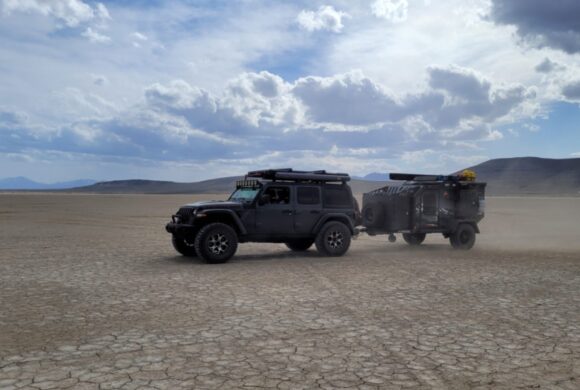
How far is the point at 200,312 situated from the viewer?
7012mm

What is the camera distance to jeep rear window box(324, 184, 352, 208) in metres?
13.1

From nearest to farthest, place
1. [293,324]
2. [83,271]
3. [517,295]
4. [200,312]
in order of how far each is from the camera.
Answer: [293,324] → [200,312] → [517,295] → [83,271]

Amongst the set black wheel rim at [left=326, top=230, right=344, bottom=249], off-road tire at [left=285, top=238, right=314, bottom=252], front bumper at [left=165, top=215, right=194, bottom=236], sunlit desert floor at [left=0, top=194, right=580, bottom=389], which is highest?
front bumper at [left=165, top=215, right=194, bottom=236]

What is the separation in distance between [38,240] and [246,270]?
903 cm

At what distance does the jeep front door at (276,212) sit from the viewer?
40.1ft

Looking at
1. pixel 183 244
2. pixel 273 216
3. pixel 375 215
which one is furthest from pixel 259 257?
pixel 375 215

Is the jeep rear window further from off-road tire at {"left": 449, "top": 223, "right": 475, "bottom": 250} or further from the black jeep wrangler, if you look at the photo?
off-road tire at {"left": 449, "top": 223, "right": 475, "bottom": 250}

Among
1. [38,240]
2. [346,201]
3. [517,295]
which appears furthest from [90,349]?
[38,240]

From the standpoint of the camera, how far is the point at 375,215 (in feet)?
49.3

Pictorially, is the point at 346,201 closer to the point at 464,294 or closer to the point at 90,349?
the point at 464,294

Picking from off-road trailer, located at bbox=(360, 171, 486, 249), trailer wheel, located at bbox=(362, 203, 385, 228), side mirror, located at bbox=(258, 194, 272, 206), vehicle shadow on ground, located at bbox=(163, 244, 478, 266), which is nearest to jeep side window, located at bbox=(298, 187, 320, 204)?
side mirror, located at bbox=(258, 194, 272, 206)

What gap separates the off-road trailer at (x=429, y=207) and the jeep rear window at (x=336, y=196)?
1.78 meters

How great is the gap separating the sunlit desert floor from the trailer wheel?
298cm

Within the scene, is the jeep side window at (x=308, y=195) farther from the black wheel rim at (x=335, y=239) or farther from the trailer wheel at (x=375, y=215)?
the trailer wheel at (x=375, y=215)
